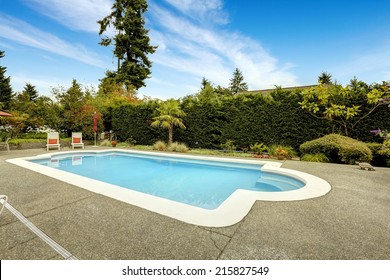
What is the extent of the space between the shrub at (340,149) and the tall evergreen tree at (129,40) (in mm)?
21470

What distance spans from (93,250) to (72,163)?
8.64 m

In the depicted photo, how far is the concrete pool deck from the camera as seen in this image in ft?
7.02

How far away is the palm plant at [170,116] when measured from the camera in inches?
475

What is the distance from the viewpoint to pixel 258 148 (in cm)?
1048

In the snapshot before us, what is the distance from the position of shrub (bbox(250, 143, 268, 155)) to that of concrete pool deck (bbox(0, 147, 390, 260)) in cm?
634

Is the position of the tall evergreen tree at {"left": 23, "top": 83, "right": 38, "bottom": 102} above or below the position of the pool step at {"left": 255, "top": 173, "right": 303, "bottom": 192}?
above

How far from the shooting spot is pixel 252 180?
670cm

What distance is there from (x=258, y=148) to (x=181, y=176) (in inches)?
199

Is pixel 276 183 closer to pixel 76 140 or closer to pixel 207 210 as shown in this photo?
pixel 207 210

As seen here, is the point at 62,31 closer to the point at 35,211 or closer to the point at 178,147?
the point at 178,147

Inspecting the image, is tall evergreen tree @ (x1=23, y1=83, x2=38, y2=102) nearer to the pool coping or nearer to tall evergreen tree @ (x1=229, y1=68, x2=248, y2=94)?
tall evergreen tree @ (x1=229, y1=68, x2=248, y2=94)

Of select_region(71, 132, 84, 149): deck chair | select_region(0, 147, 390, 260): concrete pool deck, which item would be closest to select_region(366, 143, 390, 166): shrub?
select_region(0, 147, 390, 260): concrete pool deck

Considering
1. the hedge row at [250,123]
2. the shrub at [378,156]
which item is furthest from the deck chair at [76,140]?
the shrub at [378,156]

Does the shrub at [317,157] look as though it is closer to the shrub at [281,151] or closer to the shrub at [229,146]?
the shrub at [281,151]
